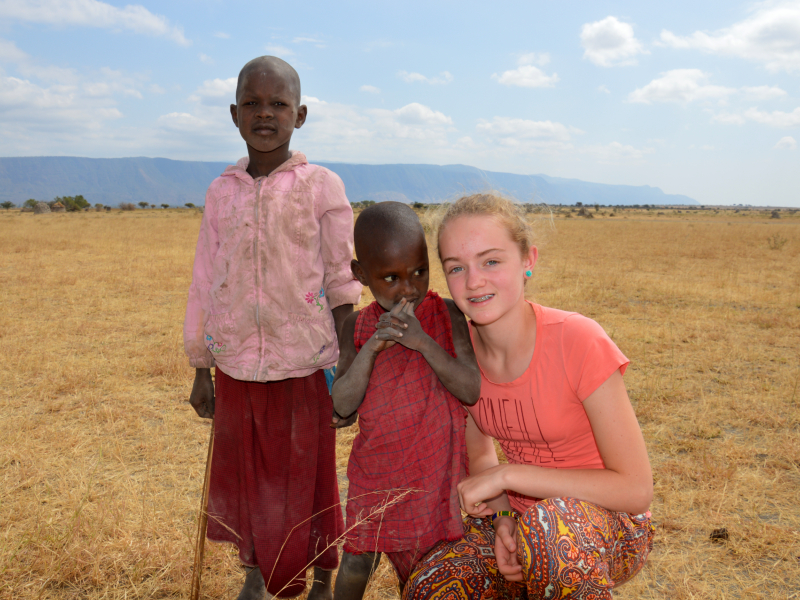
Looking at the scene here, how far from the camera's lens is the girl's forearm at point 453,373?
1567 millimetres

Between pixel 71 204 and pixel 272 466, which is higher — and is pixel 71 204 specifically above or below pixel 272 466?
above

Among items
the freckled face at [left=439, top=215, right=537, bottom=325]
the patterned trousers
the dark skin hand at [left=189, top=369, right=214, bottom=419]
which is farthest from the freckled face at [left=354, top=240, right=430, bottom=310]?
the dark skin hand at [left=189, top=369, right=214, bottom=419]

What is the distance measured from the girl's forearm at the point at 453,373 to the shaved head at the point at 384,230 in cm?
32

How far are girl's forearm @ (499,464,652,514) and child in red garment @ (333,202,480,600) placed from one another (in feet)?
0.78

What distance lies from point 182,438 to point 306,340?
2.49m

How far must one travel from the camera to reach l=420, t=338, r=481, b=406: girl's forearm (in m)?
1.57

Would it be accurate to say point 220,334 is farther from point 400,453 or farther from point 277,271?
point 400,453

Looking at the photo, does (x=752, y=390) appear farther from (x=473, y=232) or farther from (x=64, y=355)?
(x=64, y=355)

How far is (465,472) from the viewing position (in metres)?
1.91

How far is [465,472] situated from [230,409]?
0.92 meters

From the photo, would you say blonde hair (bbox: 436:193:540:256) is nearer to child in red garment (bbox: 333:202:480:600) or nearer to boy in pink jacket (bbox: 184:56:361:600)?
child in red garment (bbox: 333:202:480:600)

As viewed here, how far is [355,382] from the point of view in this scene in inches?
63.1

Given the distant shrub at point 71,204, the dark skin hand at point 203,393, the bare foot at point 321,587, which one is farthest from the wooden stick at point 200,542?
the distant shrub at point 71,204

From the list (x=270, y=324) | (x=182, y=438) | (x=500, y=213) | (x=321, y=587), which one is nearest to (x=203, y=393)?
(x=270, y=324)
